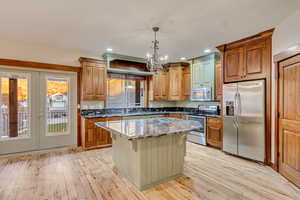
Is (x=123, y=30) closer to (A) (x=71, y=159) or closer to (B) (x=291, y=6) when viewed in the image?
(B) (x=291, y=6)

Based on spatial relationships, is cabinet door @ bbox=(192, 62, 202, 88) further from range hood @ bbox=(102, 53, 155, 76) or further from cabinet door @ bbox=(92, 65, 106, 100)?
cabinet door @ bbox=(92, 65, 106, 100)

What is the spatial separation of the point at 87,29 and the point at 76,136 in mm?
2914

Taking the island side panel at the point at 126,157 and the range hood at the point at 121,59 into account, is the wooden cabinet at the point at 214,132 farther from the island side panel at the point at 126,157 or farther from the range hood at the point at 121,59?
the island side panel at the point at 126,157

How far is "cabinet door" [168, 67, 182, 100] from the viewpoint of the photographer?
5.71 metres

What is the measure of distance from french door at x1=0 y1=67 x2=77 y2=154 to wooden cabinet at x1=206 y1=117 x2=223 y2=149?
374 cm

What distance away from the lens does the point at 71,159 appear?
143 inches

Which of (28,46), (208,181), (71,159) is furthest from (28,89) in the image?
(208,181)

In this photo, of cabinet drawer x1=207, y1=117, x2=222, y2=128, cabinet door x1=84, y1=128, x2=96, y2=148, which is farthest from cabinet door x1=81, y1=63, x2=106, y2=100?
cabinet drawer x1=207, y1=117, x2=222, y2=128

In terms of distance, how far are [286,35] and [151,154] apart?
9.94 ft

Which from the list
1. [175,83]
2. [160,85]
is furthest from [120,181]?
[175,83]

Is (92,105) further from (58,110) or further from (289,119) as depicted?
(289,119)

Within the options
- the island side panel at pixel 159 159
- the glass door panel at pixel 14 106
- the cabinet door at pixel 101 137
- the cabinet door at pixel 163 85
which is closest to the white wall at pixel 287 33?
the island side panel at pixel 159 159

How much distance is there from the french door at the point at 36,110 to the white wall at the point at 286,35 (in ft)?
15.5

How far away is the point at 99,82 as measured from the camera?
4.61m
